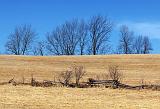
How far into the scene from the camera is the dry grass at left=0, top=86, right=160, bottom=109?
2538cm

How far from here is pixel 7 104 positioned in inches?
1000

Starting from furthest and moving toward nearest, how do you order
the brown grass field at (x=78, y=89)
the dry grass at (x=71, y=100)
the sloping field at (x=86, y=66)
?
the sloping field at (x=86, y=66), the brown grass field at (x=78, y=89), the dry grass at (x=71, y=100)

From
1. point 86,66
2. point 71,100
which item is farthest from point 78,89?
point 86,66

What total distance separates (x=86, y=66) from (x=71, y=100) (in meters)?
33.5

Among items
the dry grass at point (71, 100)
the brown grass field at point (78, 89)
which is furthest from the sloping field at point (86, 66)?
the dry grass at point (71, 100)

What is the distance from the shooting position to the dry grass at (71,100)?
2538 centimetres

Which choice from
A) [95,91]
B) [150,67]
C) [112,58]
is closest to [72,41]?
[112,58]

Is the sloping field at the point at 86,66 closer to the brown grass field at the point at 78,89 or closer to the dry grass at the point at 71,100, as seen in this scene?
the brown grass field at the point at 78,89

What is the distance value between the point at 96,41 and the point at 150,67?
45468 mm

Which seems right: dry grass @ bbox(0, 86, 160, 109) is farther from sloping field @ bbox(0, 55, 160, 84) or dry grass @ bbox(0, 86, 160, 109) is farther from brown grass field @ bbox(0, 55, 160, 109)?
sloping field @ bbox(0, 55, 160, 84)

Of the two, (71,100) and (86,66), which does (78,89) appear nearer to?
(71,100)

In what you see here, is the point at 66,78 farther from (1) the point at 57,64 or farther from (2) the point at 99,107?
(1) the point at 57,64

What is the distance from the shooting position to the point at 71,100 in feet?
93.8

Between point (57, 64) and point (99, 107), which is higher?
point (57, 64)
